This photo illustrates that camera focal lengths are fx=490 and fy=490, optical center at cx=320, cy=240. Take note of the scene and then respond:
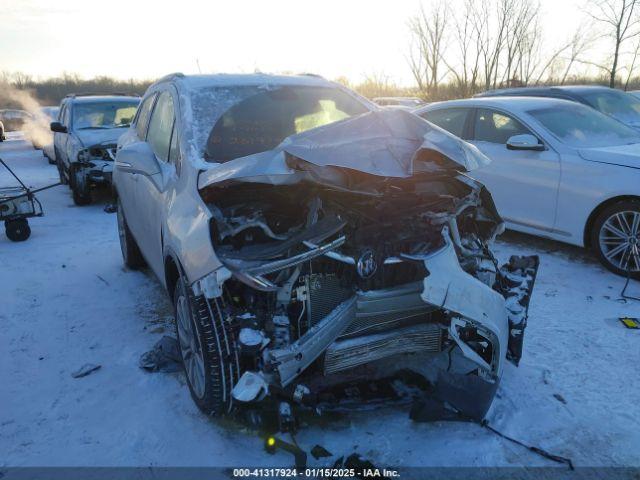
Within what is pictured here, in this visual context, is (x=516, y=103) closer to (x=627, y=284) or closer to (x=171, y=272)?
(x=627, y=284)

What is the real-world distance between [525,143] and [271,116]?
9.49 ft

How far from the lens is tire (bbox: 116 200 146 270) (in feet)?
16.3

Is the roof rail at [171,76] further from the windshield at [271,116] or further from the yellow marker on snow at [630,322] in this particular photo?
the yellow marker on snow at [630,322]

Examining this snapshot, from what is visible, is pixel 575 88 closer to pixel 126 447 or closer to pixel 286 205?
pixel 286 205

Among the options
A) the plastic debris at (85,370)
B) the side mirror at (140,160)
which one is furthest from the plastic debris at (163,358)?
the side mirror at (140,160)

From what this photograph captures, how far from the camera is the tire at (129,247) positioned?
196 inches

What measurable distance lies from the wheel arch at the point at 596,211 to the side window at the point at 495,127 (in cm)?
115

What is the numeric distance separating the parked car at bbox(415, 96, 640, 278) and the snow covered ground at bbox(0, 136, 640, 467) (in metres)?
0.45

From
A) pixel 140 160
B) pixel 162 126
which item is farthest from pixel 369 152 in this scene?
pixel 162 126

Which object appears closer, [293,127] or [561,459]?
[561,459]

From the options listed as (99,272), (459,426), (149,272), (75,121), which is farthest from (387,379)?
(75,121)

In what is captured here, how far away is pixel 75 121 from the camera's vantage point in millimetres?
9539

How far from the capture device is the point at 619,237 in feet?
15.3

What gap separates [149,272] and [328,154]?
3.19 metres
